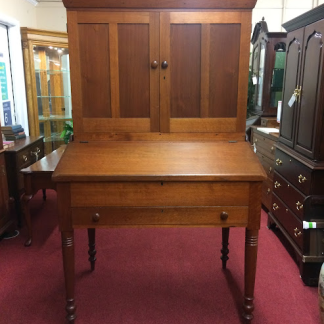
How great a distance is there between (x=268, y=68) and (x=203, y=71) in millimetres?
2368

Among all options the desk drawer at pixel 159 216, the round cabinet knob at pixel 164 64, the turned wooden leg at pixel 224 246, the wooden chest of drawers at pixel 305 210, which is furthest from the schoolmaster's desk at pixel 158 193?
the wooden chest of drawers at pixel 305 210

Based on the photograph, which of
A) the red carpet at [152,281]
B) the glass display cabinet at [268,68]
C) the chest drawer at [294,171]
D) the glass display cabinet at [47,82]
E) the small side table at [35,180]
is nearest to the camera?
the red carpet at [152,281]

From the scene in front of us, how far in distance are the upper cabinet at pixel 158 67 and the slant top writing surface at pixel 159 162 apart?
89 millimetres

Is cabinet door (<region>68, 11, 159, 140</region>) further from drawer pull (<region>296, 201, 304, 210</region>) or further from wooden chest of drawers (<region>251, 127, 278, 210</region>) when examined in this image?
wooden chest of drawers (<region>251, 127, 278, 210</region>)

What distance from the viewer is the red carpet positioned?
80.7 inches

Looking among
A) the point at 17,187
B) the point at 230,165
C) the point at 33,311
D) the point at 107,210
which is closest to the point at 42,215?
the point at 17,187

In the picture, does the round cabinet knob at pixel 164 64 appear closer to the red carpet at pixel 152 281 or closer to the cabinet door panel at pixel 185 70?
the cabinet door panel at pixel 185 70

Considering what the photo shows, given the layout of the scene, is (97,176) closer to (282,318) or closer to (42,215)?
(282,318)

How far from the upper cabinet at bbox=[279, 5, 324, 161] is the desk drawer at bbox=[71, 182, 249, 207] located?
0.94 meters

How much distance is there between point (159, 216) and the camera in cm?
172

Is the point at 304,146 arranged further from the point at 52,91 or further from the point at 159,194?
the point at 52,91

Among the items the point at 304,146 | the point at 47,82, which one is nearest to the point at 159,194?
the point at 304,146

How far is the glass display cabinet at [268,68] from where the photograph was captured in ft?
12.8

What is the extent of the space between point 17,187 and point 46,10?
2.65 metres
